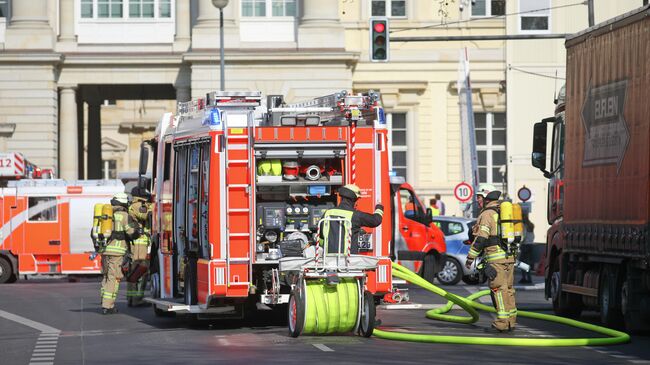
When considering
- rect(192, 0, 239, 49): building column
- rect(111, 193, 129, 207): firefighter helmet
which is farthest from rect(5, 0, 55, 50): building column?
rect(111, 193, 129, 207): firefighter helmet

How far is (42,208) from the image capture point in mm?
37156

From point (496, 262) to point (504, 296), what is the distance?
1.42ft

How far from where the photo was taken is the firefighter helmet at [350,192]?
18.2 meters

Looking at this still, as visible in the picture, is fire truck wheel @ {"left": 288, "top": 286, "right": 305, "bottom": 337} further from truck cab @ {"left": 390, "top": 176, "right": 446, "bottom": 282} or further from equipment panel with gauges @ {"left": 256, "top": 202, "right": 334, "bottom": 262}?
truck cab @ {"left": 390, "top": 176, "right": 446, "bottom": 282}

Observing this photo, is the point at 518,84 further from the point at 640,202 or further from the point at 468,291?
the point at 640,202

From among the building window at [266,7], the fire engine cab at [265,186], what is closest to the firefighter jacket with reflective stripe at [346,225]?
the fire engine cab at [265,186]

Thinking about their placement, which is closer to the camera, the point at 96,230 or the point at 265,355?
the point at 265,355

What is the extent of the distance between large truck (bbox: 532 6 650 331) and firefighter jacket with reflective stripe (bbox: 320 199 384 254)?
8.98 ft

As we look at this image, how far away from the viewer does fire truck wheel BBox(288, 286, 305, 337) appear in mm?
17484

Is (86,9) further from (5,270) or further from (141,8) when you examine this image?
(5,270)

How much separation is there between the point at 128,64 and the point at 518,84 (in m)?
12.9

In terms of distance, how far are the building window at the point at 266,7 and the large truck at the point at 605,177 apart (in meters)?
32.7

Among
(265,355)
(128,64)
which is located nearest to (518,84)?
(128,64)

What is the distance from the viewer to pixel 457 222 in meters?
35.1
